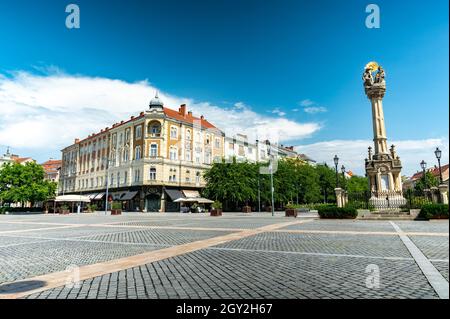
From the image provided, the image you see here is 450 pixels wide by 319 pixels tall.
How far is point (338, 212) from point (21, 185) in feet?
180

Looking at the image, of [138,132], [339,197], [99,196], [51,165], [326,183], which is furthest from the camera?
[51,165]

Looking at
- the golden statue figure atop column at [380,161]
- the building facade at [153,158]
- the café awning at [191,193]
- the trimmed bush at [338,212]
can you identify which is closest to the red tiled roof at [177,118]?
the building facade at [153,158]

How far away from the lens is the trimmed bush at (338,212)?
884 inches

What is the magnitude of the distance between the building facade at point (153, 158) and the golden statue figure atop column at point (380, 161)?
29.6 metres

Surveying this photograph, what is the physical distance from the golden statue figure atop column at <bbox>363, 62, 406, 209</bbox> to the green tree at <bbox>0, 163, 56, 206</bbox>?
5356cm

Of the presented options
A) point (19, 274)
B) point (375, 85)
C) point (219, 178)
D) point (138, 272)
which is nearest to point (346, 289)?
point (138, 272)

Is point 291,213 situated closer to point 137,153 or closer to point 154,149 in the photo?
point 154,149

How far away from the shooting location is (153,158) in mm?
48469

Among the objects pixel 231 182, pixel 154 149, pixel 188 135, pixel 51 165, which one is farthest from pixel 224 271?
pixel 51 165

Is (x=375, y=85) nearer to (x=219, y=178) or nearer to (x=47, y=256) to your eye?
(x=219, y=178)

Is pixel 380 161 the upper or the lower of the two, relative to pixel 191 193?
upper

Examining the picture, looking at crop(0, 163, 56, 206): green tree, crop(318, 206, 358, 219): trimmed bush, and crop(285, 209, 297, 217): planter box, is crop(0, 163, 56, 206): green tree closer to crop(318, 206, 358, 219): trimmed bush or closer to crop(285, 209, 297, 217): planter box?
crop(285, 209, 297, 217): planter box

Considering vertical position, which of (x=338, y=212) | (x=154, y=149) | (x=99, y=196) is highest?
(x=154, y=149)
